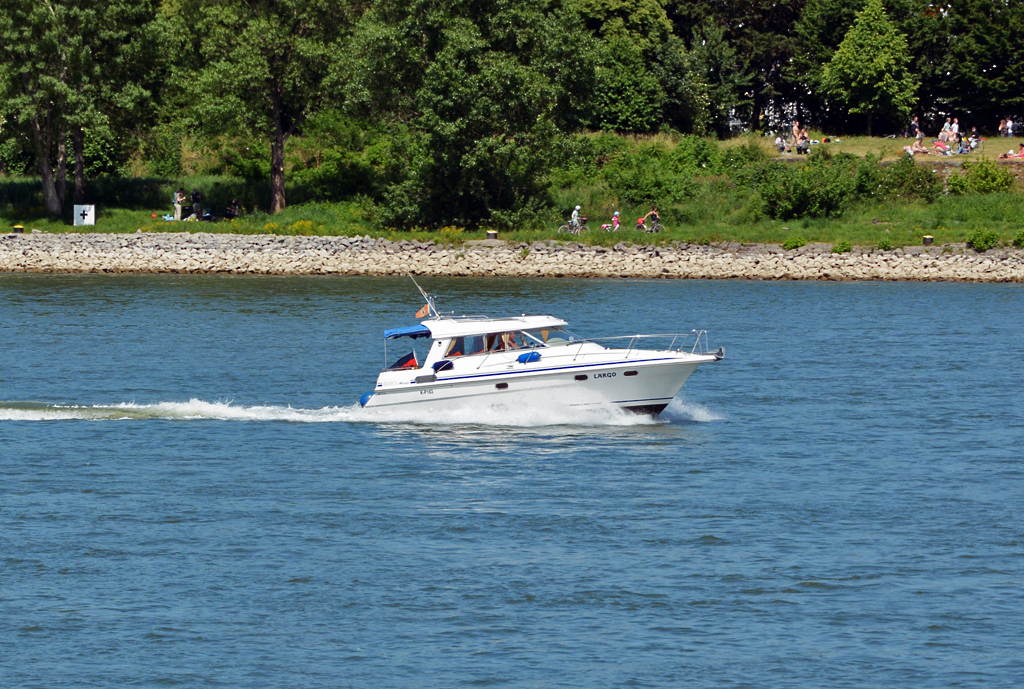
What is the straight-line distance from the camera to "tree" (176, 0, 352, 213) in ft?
223

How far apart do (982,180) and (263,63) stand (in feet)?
126

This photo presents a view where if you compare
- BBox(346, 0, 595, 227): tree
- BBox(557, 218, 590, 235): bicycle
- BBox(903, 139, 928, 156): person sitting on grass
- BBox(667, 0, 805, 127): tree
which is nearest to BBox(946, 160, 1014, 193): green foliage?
BBox(903, 139, 928, 156): person sitting on grass

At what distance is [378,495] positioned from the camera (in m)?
24.9

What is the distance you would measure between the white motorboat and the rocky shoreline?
35.5 meters

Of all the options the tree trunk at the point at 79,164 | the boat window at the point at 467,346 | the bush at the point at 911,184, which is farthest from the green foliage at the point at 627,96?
the boat window at the point at 467,346

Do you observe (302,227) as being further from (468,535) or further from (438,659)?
(438,659)

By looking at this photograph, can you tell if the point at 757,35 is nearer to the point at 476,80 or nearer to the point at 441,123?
the point at 476,80

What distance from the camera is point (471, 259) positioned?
66.8 meters

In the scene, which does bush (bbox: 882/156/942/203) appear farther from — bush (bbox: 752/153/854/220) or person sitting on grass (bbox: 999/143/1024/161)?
person sitting on grass (bbox: 999/143/1024/161)

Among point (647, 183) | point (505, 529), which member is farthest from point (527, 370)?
point (647, 183)

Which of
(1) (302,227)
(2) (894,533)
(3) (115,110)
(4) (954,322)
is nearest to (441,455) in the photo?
(2) (894,533)

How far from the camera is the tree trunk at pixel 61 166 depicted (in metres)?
71.3

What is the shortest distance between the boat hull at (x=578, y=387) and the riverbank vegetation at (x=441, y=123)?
123 ft

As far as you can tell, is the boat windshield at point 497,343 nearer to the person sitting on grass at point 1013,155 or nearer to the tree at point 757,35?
the person sitting on grass at point 1013,155
